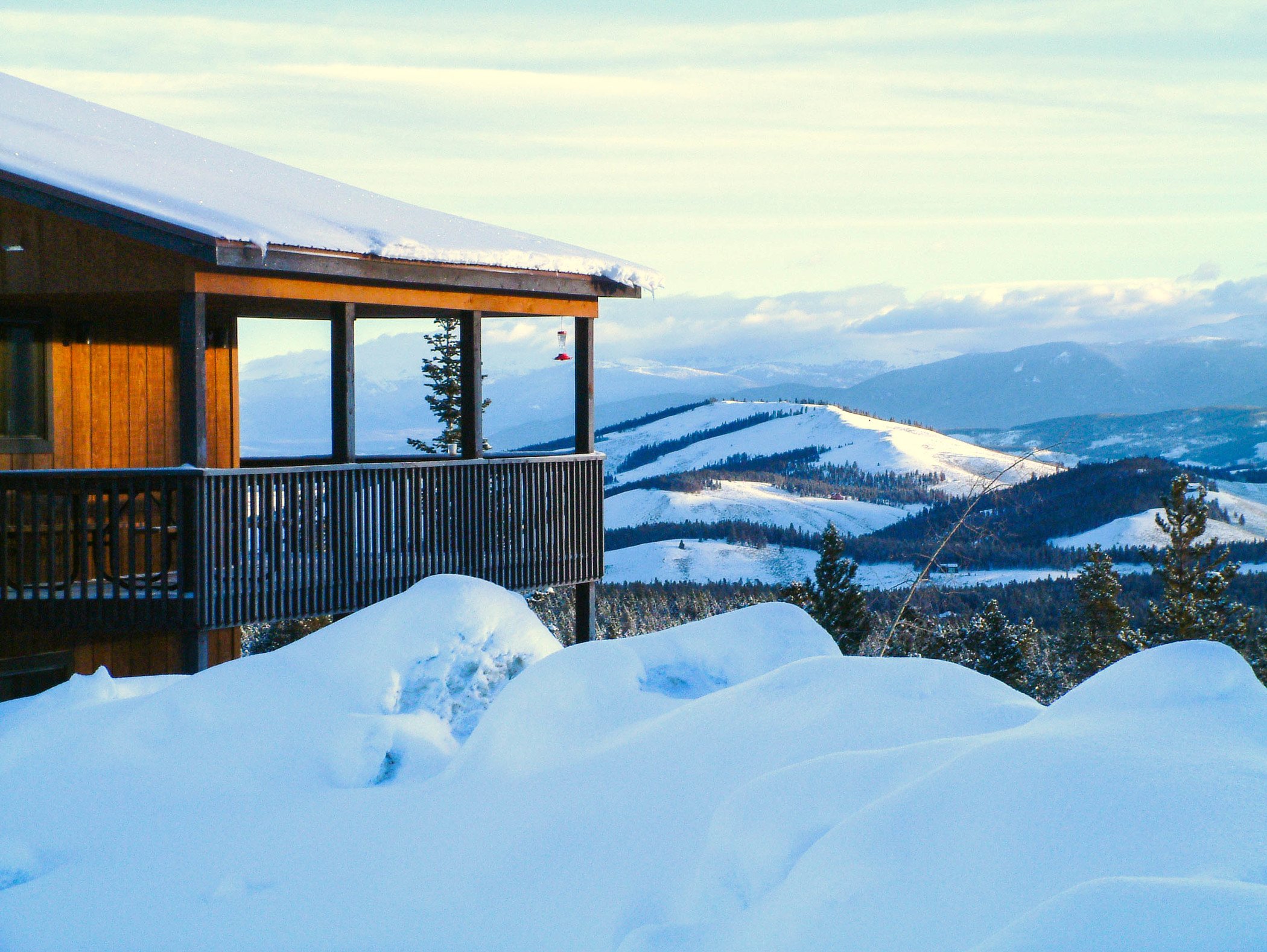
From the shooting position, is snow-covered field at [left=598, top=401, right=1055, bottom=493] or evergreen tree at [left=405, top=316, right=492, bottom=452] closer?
evergreen tree at [left=405, top=316, right=492, bottom=452]

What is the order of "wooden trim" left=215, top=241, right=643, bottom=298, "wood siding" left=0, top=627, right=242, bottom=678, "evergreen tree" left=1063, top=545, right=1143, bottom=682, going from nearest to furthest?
1. "wooden trim" left=215, top=241, right=643, bottom=298
2. "wood siding" left=0, top=627, right=242, bottom=678
3. "evergreen tree" left=1063, top=545, right=1143, bottom=682

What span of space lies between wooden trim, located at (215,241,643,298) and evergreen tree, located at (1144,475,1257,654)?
57.1 feet

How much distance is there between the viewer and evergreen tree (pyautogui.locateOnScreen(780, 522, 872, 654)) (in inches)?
929

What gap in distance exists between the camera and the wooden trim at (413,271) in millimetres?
8539

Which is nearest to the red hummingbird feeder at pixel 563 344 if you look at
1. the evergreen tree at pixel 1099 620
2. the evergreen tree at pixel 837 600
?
the evergreen tree at pixel 837 600

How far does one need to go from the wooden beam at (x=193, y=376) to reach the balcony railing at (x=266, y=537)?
0.22 metres

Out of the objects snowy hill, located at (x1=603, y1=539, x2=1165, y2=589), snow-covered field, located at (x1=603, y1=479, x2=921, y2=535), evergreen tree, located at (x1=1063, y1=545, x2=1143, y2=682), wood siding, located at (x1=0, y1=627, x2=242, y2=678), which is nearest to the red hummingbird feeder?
wood siding, located at (x1=0, y1=627, x2=242, y2=678)

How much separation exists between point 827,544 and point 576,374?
1192 centimetres

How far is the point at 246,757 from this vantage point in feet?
19.6

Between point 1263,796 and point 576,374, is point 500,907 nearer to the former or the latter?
point 1263,796

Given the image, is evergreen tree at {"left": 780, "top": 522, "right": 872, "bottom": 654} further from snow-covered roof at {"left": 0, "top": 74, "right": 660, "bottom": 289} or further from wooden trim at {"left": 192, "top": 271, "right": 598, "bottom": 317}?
wooden trim at {"left": 192, "top": 271, "right": 598, "bottom": 317}

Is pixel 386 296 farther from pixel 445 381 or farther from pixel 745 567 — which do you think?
pixel 745 567

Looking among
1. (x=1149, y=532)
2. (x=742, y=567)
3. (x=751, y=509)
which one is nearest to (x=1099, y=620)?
(x=742, y=567)

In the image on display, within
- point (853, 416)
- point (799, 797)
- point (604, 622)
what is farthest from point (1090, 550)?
point (853, 416)
